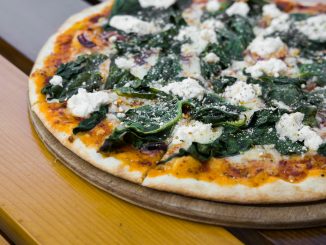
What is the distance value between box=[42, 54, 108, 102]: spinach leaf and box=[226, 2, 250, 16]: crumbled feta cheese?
1.12 m

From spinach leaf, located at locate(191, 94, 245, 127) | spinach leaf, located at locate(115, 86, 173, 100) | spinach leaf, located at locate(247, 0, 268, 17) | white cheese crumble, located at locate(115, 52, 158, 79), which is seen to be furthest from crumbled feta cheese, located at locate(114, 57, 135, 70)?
spinach leaf, located at locate(247, 0, 268, 17)

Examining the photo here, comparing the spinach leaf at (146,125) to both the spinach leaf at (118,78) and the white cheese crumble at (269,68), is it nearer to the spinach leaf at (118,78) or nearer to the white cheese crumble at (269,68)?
the spinach leaf at (118,78)

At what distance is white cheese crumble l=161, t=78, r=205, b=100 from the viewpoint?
3.40 m

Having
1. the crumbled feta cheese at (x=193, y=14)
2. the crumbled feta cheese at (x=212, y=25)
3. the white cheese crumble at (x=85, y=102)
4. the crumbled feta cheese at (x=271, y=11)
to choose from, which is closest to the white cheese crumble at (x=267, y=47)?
the crumbled feta cheese at (x=212, y=25)

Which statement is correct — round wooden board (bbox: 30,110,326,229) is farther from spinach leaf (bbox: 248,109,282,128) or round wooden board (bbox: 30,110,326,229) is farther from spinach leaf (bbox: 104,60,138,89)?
spinach leaf (bbox: 104,60,138,89)

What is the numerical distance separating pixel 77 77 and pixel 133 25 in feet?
2.48

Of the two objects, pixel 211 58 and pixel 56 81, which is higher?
pixel 56 81

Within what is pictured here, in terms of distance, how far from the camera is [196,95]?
341 cm

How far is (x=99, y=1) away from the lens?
505 cm

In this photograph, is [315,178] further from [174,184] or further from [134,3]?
[134,3]

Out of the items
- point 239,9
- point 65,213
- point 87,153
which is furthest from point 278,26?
point 65,213

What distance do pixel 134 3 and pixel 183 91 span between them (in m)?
1.30

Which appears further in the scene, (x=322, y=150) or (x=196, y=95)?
(x=196, y=95)

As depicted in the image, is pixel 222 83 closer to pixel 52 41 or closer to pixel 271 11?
pixel 271 11
